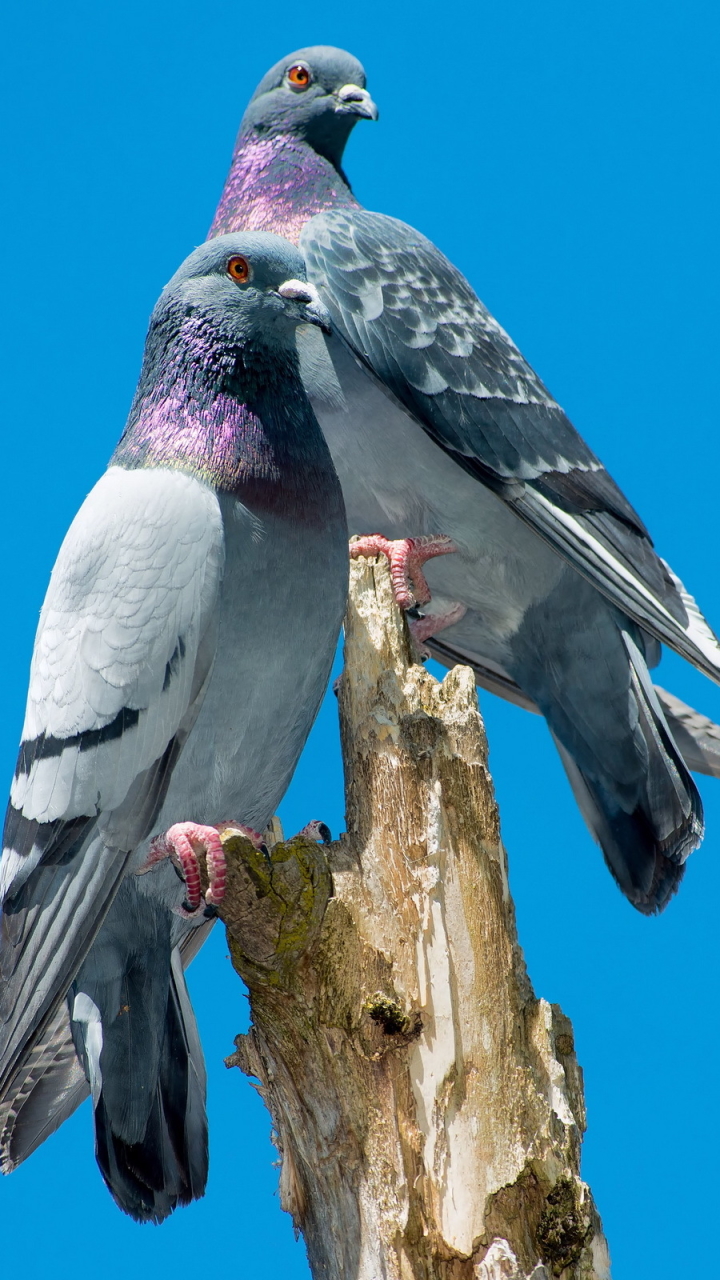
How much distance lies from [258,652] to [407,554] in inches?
43.2

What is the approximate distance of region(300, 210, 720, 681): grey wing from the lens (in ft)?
15.2

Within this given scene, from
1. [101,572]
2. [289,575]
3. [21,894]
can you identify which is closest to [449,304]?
[289,575]

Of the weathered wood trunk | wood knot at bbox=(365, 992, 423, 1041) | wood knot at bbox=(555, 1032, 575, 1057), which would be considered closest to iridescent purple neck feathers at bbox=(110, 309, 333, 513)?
the weathered wood trunk

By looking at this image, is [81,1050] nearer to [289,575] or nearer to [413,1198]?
[413,1198]

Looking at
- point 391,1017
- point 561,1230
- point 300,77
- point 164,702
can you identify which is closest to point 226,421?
point 164,702

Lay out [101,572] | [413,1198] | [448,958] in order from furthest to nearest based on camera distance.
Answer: [101,572], [448,958], [413,1198]

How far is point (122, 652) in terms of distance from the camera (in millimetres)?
3465

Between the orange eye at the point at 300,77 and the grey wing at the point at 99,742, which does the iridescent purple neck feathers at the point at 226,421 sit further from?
the orange eye at the point at 300,77

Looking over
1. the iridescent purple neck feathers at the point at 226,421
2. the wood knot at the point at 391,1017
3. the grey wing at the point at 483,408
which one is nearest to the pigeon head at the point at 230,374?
the iridescent purple neck feathers at the point at 226,421

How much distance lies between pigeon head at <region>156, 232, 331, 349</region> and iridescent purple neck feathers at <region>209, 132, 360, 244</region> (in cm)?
108

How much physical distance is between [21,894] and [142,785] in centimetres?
42

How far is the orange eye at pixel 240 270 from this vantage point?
3.91m

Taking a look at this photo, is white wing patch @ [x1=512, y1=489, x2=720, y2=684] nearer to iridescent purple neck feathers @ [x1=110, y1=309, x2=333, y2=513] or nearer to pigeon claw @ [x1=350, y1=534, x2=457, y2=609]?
pigeon claw @ [x1=350, y1=534, x2=457, y2=609]

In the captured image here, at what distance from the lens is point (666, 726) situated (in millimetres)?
4855
